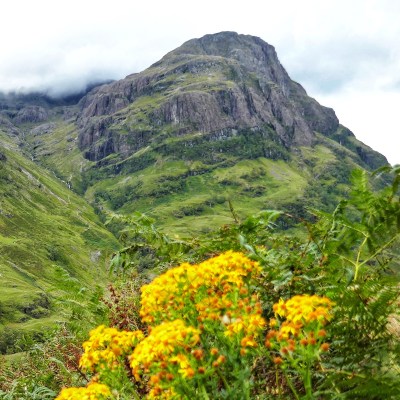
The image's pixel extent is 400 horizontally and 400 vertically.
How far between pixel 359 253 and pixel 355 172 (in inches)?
41.7

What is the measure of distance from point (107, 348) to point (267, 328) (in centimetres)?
186

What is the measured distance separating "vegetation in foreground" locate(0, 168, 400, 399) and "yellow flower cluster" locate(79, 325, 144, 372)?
0.01 m

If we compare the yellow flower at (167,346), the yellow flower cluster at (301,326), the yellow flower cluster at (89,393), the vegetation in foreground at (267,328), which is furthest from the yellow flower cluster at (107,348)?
the yellow flower cluster at (301,326)

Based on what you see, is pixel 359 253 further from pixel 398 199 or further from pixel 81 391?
pixel 81 391

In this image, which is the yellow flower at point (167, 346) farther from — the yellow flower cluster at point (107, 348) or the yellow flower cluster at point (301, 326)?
the yellow flower cluster at point (301, 326)

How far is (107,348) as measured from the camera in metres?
4.52

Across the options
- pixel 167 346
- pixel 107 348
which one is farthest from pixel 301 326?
pixel 107 348

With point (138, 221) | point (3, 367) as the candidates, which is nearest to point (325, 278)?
point (138, 221)

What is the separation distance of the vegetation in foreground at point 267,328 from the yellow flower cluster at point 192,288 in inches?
0.4

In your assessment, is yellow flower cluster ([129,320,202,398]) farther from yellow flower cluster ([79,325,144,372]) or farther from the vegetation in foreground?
yellow flower cluster ([79,325,144,372])

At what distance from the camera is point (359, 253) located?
5.27 m

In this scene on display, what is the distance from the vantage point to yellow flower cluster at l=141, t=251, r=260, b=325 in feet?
14.9

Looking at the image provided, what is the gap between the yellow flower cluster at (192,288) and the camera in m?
4.53

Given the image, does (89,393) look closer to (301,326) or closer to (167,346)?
(167,346)
